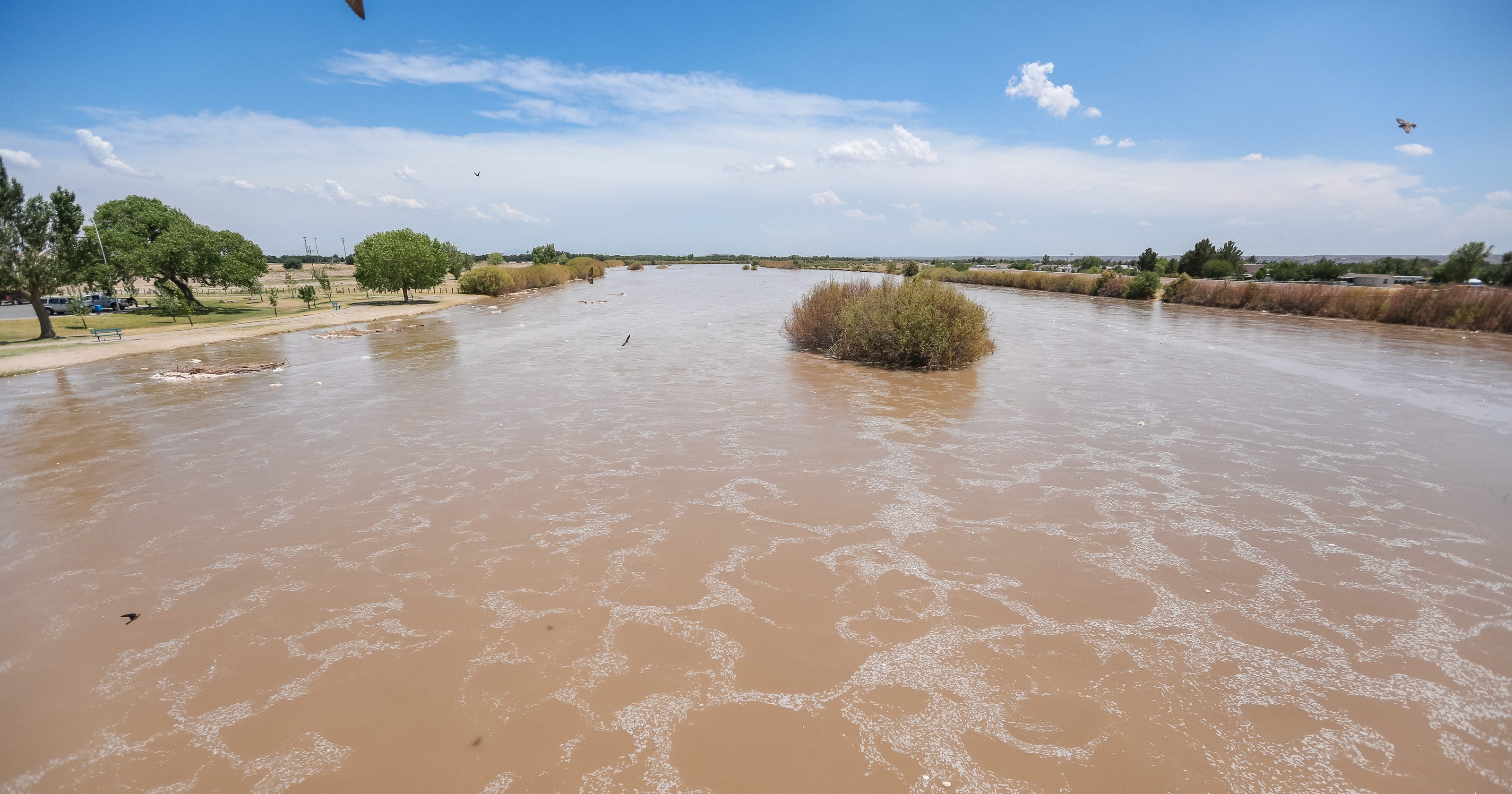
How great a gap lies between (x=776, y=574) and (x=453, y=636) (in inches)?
133

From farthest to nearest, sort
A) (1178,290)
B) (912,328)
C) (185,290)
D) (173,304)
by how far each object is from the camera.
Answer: (1178,290)
(185,290)
(173,304)
(912,328)

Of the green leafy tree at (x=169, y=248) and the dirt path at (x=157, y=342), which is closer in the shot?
the dirt path at (x=157, y=342)

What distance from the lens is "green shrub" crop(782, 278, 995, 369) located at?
1931 centimetres

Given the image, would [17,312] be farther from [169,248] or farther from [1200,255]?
[1200,255]

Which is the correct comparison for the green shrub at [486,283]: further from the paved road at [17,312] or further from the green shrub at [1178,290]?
the green shrub at [1178,290]

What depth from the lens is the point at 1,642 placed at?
5.75 metres

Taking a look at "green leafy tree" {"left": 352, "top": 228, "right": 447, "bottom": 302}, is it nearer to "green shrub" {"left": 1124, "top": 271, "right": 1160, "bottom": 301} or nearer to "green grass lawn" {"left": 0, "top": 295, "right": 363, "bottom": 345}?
"green grass lawn" {"left": 0, "top": 295, "right": 363, "bottom": 345}

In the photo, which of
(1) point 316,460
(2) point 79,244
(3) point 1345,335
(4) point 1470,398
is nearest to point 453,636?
→ (1) point 316,460

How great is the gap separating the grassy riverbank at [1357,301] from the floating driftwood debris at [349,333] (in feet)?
87.4

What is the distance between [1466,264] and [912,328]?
196 ft

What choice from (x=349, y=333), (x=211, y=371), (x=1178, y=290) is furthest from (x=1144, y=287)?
(x=211, y=371)

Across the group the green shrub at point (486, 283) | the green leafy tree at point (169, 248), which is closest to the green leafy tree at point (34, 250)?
the green leafy tree at point (169, 248)

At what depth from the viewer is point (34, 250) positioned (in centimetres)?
2452

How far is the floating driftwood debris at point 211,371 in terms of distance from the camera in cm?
1858
